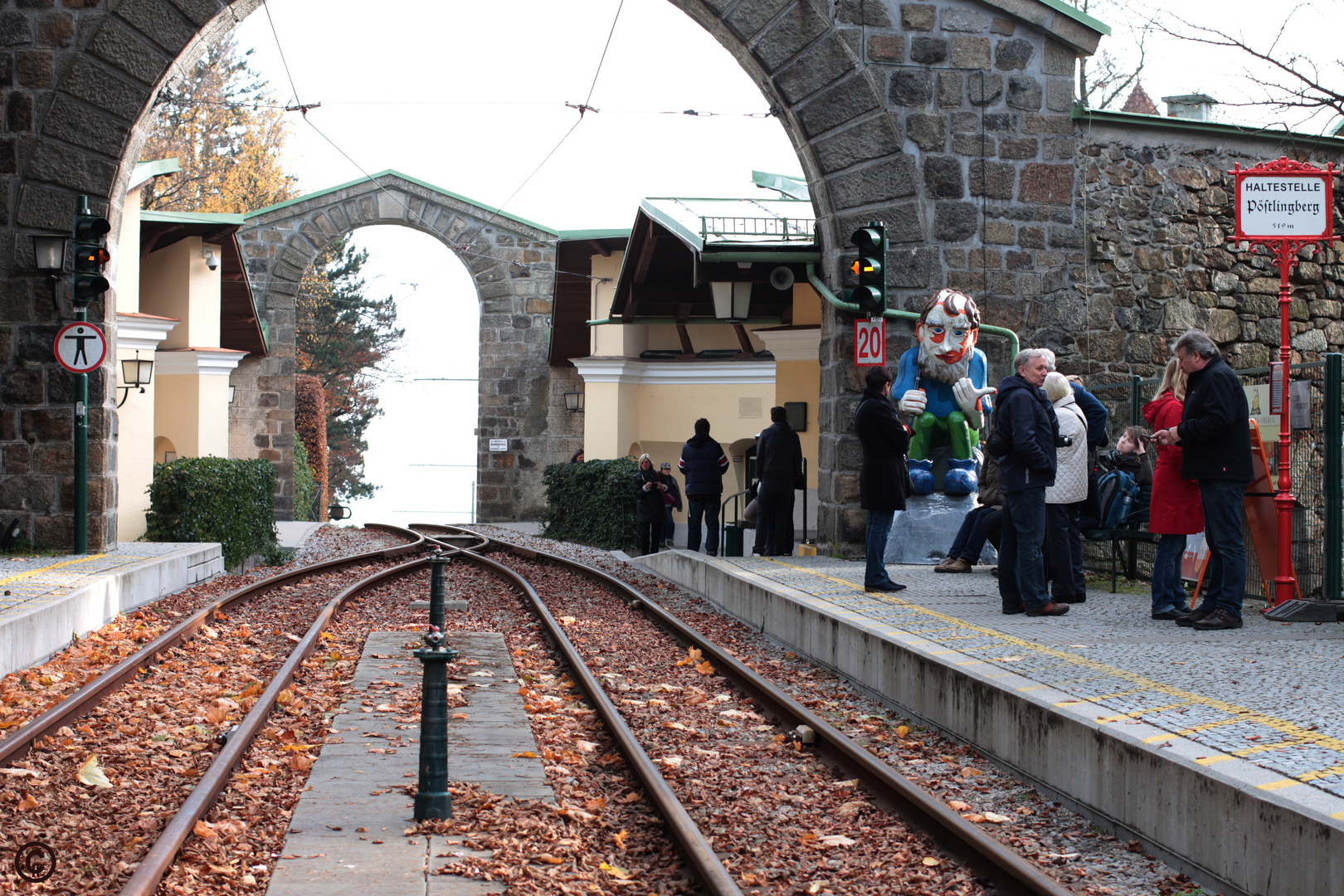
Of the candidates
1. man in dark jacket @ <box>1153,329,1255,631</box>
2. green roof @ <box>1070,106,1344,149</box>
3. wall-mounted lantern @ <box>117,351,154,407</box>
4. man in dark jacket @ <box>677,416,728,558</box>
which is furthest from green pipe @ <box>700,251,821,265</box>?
wall-mounted lantern @ <box>117,351,154,407</box>

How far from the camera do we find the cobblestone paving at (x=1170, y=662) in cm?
483

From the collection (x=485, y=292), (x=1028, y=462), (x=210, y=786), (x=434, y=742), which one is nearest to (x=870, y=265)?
(x=1028, y=462)

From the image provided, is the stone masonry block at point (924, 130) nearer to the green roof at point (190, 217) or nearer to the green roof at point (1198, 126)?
the green roof at point (1198, 126)

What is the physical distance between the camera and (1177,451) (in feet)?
26.0

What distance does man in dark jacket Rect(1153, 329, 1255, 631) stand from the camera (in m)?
7.33

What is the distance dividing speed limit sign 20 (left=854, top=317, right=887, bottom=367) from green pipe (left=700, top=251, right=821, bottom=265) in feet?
5.64

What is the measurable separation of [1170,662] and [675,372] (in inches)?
866

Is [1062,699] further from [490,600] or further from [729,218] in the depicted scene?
[729,218]

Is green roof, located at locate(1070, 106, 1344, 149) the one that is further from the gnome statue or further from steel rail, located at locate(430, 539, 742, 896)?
steel rail, located at locate(430, 539, 742, 896)

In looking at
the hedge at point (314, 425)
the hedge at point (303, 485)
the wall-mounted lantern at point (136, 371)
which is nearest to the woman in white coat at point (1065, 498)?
the wall-mounted lantern at point (136, 371)

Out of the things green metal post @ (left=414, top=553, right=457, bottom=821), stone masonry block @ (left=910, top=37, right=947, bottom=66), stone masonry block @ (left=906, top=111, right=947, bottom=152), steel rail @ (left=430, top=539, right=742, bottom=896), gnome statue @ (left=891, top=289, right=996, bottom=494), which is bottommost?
steel rail @ (left=430, top=539, right=742, bottom=896)

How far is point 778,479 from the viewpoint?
45.2ft

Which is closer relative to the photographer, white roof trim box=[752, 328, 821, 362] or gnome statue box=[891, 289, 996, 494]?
gnome statue box=[891, 289, 996, 494]

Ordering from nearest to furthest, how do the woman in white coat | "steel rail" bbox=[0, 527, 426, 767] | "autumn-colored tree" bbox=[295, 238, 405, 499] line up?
1. "steel rail" bbox=[0, 527, 426, 767]
2. the woman in white coat
3. "autumn-colored tree" bbox=[295, 238, 405, 499]
